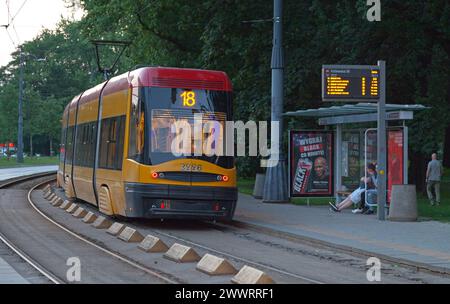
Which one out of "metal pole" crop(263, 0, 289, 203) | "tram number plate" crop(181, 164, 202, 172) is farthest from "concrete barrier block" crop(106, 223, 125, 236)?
"metal pole" crop(263, 0, 289, 203)

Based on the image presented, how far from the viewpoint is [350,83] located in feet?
67.9

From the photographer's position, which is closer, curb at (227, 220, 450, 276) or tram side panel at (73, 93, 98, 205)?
curb at (227, 220, 450, 276)

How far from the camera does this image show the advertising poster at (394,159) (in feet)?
70.0

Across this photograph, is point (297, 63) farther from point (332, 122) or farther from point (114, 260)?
point (114, 260)

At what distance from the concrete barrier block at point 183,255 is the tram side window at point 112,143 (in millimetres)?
5845

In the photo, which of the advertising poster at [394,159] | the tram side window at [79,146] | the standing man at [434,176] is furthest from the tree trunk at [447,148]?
the tram side window at [79,146]

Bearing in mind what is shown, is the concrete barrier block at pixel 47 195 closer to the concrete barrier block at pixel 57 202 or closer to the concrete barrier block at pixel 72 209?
the concrete barrier block at pixel 57 202

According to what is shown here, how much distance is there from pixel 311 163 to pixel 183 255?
40.1 feet

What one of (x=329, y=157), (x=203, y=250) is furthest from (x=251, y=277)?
(x=329, y=157)

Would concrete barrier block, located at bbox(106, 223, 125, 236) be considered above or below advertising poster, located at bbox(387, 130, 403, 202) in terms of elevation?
below

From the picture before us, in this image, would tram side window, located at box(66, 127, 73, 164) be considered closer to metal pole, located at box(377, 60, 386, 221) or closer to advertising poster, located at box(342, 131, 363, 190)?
advertising poster, located at box(342, 131, 363, 190)

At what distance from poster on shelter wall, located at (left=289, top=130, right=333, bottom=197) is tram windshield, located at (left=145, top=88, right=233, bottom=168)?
21.6ft

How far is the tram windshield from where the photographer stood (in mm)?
18250

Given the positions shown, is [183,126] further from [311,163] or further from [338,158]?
[311,163]
